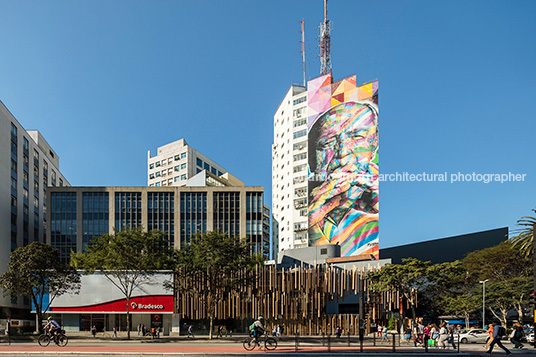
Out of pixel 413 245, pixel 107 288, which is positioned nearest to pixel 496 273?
pixel 413 245

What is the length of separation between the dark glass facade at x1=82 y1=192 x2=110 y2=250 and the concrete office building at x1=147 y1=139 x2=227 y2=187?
3976cm

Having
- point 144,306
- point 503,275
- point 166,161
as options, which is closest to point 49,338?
point 144,306

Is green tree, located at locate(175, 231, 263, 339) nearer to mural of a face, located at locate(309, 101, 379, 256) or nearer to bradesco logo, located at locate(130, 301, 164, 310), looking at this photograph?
bradesco logo, located at locate(130, 301, 164, 310)

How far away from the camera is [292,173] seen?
130m

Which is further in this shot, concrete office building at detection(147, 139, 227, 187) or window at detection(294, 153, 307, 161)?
concrete office building at detection(147, 139, 227, 187)

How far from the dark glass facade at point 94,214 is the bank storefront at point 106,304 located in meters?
44.2

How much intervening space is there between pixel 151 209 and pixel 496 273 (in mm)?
60416

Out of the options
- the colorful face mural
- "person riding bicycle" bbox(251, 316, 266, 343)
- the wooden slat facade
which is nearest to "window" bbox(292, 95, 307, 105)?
the colorful face mural

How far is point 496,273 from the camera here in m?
77.8

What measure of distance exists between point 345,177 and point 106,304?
250 ft

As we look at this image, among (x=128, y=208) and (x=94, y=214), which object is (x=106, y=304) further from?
(x=94, y=214)

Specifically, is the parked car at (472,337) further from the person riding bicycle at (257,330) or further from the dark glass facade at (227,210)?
the dark glass facade at (227,210)

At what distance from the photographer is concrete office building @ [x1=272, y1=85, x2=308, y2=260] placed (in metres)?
128

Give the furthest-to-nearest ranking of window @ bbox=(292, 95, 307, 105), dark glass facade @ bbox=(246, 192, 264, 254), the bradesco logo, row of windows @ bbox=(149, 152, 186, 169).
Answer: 1. row of windows @ bbox=(149, 152, 186, 169)
2. window @ bbox=(292, 95, 307, 105)
3. dark glass facade @ bbox=(246, 192, 264, 254)
4. the bradesco logo
